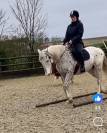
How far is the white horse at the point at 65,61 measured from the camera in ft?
37.5

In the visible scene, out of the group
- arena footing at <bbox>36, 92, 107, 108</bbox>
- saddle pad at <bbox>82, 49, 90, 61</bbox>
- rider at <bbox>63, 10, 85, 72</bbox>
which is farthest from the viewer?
saddle pad at <bbox>82, 49, 90, 61</bbox>

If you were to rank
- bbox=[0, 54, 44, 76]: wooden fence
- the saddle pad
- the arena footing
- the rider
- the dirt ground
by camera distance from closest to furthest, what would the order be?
the dirt ground, the arena footing, the rider, the saddle pad, bbox=[0, 54, 44, 76]: wooden fence

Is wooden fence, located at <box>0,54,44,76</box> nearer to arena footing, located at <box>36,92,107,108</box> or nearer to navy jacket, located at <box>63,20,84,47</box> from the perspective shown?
arena footing, located at <box>36,92,107,108</box>

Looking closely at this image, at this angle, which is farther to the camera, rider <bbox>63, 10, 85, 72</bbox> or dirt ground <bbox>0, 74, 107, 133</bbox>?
rider <bbox>63, 10, 85, 72</bbox>

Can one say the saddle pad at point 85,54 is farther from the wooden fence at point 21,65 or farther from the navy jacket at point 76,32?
the wooden fence at point 21,65

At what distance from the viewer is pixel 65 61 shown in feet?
38.7

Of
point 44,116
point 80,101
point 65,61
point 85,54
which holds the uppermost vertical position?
point 85,54

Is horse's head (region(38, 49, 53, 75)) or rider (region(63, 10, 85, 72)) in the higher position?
rider (region(63, 10, 85, 72))

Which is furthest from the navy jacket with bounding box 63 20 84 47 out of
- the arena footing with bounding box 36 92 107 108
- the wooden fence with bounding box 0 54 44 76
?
the wooden fence with bounding box 0 54 44 76

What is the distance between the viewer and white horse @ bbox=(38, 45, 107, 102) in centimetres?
1143

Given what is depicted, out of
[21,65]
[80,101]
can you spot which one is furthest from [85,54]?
[21,65]

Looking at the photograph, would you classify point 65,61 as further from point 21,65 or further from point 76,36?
point 21,65

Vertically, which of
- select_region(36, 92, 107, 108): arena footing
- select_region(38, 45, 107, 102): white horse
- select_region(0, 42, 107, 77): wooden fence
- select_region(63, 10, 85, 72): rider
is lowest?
select_region(0, 42, 107, 77): wooden fence

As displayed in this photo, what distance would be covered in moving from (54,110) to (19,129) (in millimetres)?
2220
